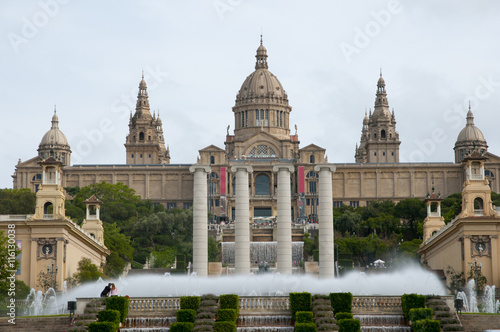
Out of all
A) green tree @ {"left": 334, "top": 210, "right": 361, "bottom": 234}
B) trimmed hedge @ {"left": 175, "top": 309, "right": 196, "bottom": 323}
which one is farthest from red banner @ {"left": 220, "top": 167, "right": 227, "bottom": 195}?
trimmed hedge @ {"left": 175, "top": 309, "right": 196, "bottom": 323}

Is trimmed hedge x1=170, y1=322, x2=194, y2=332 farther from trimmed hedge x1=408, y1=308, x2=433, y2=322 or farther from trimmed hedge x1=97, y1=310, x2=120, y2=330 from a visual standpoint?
trimmed hedge x1=408, y1=308, x2=433, y2=322

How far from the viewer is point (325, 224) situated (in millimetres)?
82188

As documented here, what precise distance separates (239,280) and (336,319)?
665 inches

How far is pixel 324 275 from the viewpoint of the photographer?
80.5 m

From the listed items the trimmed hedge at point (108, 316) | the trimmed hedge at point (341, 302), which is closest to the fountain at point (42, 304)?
the trimmed hedge at point (108, 316)

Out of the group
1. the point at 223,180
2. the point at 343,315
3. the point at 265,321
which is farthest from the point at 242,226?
the point at 223,180

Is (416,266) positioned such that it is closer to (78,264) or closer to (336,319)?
(78,264)

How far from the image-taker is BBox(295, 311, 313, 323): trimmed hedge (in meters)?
52.4

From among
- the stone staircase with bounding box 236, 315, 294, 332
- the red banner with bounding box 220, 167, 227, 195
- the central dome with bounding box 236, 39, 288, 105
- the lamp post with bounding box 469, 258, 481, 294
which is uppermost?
the central dome with bounding box 236, 39, 288, 105

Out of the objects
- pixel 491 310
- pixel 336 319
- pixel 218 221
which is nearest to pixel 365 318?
pixel 336 319

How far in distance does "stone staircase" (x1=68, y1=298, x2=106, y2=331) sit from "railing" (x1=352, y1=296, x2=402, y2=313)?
1326 centimetres

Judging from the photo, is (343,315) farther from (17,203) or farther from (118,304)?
(17,203)

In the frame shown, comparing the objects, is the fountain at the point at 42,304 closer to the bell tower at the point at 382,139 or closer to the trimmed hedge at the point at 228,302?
the trimmed hedge at the point at 228,302

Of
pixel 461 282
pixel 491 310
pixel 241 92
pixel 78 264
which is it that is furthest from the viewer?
pixel 241 92
